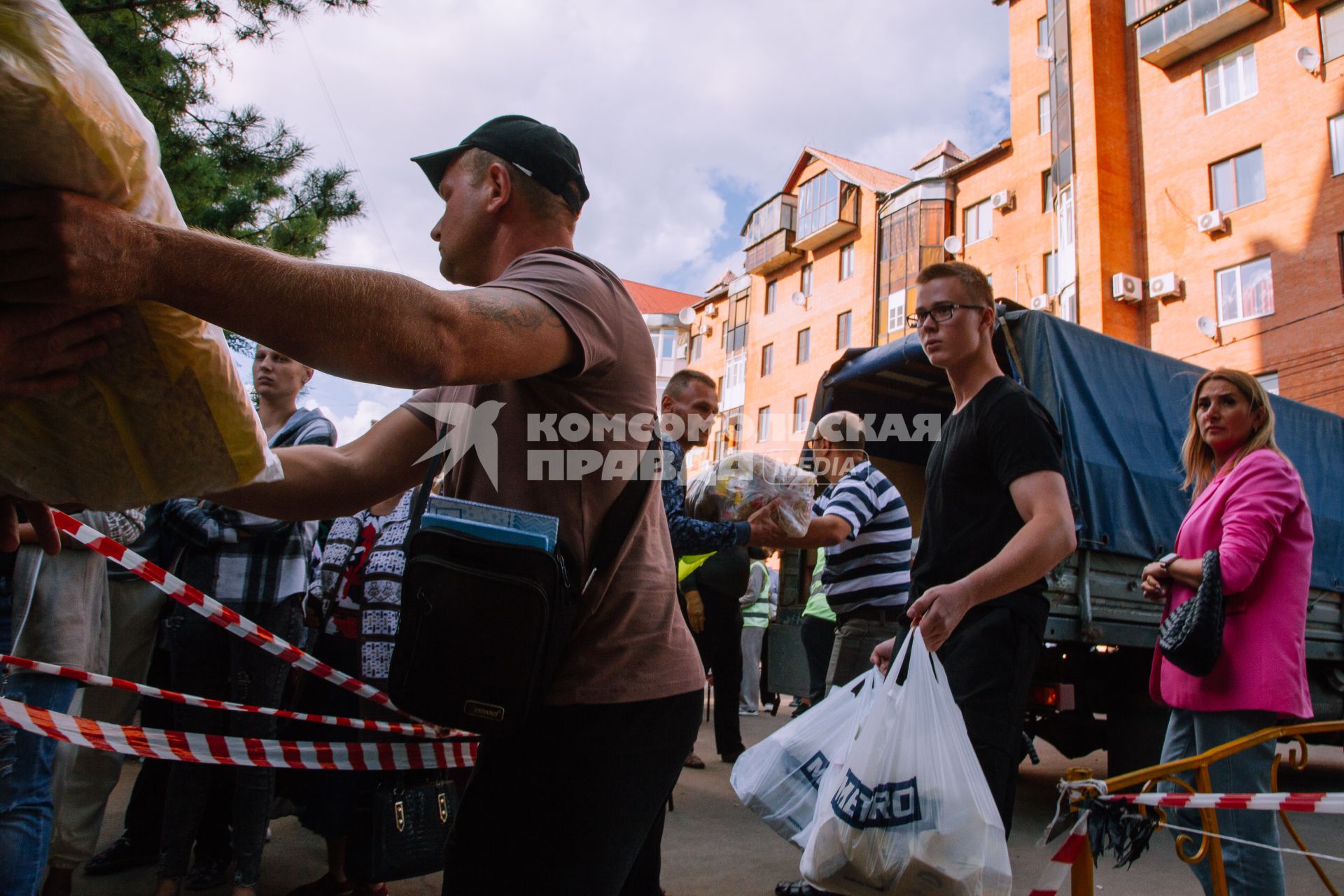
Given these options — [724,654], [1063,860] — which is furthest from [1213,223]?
[1063,860]

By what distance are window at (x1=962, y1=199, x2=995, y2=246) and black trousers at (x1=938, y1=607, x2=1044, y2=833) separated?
27.8 metres

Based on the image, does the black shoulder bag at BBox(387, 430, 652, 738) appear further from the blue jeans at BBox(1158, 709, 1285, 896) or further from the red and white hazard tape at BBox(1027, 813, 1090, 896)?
the blue jeans at BBox(1158, 709, 1285, 896)

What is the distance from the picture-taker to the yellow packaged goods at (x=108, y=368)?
2.66ft

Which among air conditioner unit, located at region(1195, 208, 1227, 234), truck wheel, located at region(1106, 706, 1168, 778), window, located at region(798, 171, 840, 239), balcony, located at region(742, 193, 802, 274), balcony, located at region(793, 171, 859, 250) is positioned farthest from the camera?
balcony, located at region(742, 193, 802, 274)

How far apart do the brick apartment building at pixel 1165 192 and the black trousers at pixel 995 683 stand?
16.9 meters

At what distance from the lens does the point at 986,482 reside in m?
2.67

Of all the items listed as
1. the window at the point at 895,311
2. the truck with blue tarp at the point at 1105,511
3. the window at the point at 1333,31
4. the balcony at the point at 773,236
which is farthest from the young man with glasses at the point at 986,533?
the balcony at the point at 773,236

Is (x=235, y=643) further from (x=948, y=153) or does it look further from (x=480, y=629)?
(x=948, y=153)

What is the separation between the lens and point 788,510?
362cm

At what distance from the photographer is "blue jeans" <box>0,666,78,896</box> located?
2570 mm

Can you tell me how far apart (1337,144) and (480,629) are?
24578 millimetres

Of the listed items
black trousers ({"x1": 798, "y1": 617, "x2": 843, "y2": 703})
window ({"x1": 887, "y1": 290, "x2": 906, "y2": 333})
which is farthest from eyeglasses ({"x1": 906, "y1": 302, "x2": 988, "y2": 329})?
window ({"x1": 887, "y1": 290, "x2": 906, "y2": 333})

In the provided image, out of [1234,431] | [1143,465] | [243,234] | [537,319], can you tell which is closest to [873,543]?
[1234,431]

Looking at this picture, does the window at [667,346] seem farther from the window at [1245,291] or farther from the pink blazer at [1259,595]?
the pink blazer at [1259,595]
